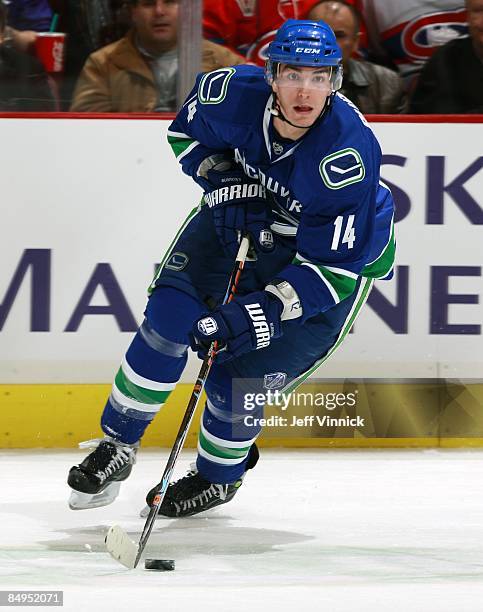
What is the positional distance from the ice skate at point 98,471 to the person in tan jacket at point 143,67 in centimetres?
127

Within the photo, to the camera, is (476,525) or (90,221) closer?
(476,525)

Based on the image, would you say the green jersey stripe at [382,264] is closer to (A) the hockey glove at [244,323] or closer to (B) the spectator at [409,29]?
(A) the hockey glove at [244,323]

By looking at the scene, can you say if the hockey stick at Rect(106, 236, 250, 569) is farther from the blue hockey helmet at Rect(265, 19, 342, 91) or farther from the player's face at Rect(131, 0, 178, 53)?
the player's face at Rect(131, 0, 178, 53)

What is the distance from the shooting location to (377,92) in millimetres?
4168

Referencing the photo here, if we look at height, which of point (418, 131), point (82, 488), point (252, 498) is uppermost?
point (418, 131)

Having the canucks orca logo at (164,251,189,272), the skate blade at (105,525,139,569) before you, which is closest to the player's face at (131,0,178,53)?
the canucks orca logo at (164,251,189,272)

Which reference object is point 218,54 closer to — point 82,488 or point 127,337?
point 127,337

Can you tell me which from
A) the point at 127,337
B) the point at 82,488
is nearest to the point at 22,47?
the point at 127,337

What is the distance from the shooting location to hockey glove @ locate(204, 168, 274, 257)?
3230mm

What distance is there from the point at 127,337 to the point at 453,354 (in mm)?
1017

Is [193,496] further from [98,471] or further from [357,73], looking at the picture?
[357,73]

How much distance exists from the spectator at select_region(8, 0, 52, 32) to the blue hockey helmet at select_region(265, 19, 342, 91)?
3.89 ft

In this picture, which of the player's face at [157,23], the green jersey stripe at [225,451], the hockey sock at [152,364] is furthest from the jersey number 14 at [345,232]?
the player's face at [157,23]

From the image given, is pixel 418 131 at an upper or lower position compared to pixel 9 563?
upper
